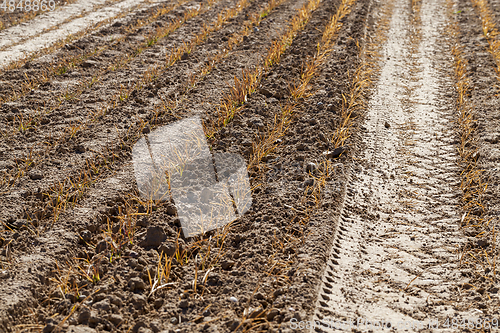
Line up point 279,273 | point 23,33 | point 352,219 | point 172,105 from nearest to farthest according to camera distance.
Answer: point 279,273, point 352,219, point 172,105, point 23,33

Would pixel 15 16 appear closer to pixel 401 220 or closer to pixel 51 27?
pixel 51 27

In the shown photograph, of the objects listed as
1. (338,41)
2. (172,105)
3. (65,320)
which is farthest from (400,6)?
(65,320)

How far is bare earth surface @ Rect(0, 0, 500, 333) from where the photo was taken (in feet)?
7.93

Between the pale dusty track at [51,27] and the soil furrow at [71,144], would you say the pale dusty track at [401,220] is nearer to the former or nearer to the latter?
the soil furrow at [71,144]

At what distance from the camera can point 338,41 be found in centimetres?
651

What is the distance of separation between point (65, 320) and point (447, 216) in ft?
9.24

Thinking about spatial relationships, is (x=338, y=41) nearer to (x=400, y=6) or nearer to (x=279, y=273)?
(x=400, y=6)

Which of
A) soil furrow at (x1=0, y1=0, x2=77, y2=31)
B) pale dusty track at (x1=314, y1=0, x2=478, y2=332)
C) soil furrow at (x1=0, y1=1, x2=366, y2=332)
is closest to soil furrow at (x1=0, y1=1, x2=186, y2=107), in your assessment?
soil furrow at (x1=0, y1=0, x2=77, y2=31)

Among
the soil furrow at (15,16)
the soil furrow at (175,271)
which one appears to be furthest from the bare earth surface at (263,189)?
the soil furrow at (15,16)

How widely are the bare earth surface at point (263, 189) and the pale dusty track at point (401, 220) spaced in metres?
0.01

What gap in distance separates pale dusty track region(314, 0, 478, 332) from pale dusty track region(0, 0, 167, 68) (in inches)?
213

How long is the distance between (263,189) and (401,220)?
1.14 metres

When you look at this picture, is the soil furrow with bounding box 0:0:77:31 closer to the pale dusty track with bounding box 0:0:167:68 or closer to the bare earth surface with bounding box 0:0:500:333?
the pale dusty track with bounding box 0:0:167:68

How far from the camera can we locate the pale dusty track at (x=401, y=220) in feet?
8.09
